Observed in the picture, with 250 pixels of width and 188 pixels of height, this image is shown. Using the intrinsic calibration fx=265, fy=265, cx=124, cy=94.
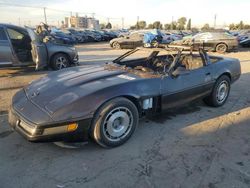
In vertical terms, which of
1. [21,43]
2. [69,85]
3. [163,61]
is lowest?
[69,85]

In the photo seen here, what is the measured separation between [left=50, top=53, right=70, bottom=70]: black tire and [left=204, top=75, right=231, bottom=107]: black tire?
566cm

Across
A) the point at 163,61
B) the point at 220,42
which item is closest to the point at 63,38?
the point at 220,42

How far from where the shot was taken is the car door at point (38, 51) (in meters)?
8.16

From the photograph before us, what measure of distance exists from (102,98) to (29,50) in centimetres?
635

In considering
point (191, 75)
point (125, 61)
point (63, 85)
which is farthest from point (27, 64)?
point (191, 75)

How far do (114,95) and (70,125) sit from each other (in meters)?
0.70

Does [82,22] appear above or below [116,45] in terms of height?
above

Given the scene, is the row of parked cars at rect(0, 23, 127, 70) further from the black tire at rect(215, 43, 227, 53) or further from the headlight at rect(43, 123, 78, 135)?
the black tire at rect(215, 43, 227, 53)

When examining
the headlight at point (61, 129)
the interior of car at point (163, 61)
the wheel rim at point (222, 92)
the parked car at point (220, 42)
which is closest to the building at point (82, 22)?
the parked car at point (220, 42)

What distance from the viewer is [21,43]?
28.8ft

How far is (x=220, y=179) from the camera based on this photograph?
9.70 ft

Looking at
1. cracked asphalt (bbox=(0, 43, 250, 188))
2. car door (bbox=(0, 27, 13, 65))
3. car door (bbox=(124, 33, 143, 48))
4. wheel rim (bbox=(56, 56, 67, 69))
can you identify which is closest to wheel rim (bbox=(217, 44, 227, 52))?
car door (bbox=(124, 33, 143, 48))

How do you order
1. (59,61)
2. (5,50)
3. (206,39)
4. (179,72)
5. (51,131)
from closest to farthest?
1. (51,131)
2. (179,72)
3. (5,50)
4. (59,61)
5. (206,39)

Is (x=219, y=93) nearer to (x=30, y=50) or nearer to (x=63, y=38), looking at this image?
(x=30, y=50)
